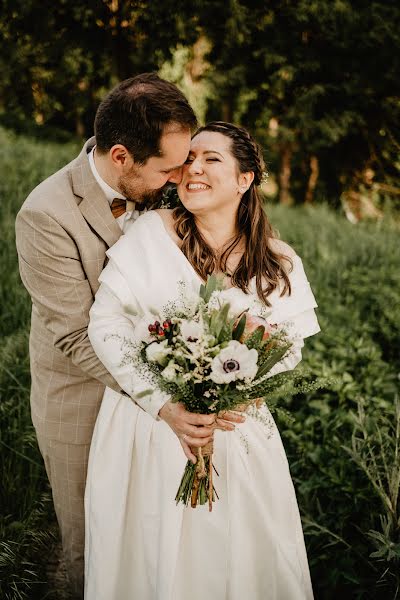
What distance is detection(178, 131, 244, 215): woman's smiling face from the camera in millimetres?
2258

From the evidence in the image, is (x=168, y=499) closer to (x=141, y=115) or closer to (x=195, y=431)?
(x=195, y=431)

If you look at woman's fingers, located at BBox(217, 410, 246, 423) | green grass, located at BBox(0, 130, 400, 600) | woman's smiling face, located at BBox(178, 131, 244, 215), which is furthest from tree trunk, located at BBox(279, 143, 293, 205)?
woman's fingers, located at BBox(217, 410, 246, 423)

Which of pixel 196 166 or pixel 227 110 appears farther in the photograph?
pixel 227 110

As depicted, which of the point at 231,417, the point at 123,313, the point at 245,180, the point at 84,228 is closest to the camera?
the point at 231,417

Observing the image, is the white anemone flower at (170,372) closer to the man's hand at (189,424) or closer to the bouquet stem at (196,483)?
the man's hand at (189,424)

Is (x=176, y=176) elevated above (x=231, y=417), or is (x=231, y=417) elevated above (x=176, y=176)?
(x=176, y=176)

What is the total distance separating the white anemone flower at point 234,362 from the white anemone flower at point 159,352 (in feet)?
0.49

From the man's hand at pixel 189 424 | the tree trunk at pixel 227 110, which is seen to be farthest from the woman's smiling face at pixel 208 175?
the tree trunk at pixel 227 110

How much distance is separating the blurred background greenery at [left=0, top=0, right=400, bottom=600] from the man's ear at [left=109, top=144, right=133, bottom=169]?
174 centimetres

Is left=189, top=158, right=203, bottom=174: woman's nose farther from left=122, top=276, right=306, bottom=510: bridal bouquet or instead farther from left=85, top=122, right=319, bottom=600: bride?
left=122, top=276, right=306, bottom=510: bridal bouquet

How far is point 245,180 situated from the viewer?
2396 mm

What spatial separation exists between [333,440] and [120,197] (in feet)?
6.92

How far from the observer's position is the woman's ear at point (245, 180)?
2.37m

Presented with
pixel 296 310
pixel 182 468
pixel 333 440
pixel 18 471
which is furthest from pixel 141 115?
pixel 333 440
